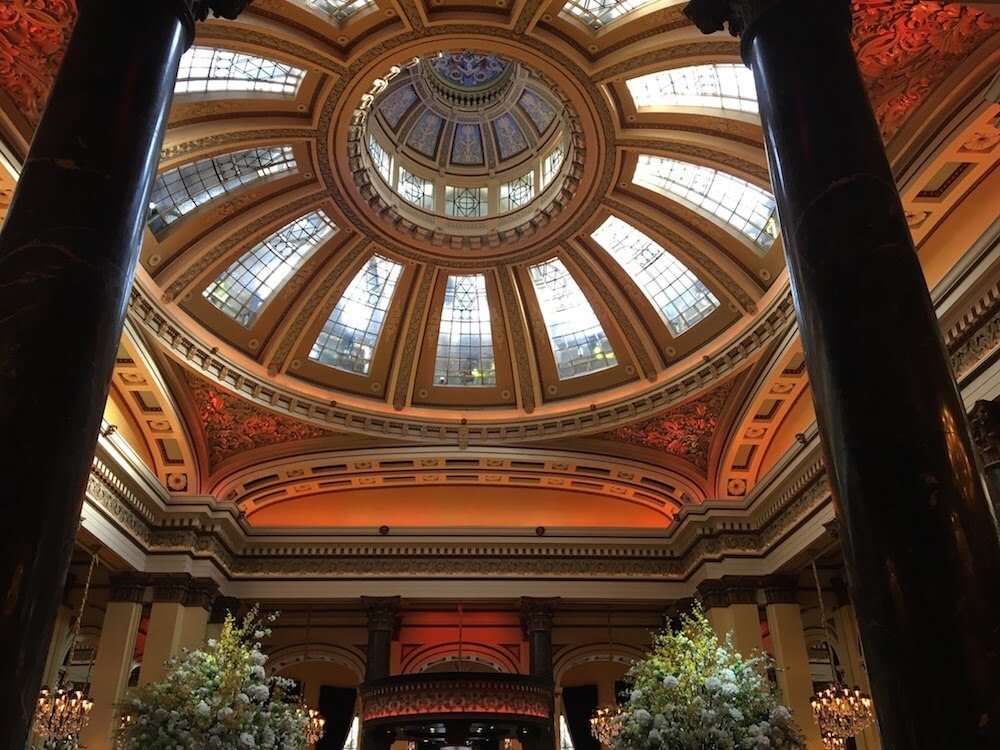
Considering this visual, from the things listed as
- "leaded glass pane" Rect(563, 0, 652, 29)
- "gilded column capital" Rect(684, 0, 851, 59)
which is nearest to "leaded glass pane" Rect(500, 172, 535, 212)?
"leaded glass pane" Rect(563, 0, 652, 29)

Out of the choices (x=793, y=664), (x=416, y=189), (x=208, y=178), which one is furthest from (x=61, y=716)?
(x=793, y=664)

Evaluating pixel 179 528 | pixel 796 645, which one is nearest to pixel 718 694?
pixel 796 645

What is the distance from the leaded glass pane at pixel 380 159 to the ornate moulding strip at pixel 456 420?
185 inches

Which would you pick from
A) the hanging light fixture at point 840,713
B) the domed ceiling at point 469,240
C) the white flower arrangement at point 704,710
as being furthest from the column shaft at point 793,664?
the white flower arrangement at point 704,710

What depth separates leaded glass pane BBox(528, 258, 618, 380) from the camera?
16.8m

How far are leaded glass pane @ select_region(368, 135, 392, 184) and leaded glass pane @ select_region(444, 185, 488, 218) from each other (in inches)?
Result: 56.7

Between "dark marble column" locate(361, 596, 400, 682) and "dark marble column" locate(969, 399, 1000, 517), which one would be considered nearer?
"dark marble column" locate(969, 399, 1000, 517)

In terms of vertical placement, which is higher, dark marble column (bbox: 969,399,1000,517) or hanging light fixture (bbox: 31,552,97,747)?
dark marble column (bbox: 969,399,1000,517)

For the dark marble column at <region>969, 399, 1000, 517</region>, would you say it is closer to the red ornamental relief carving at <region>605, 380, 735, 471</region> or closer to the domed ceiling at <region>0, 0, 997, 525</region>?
the domed ceiling at <region>0, 0, 997, 525</region>

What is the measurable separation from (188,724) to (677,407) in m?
11.1

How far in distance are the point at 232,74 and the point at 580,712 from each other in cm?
1475

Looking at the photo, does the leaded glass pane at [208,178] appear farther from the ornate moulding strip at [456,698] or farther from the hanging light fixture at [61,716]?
the ornate moulding strip at [456,698]

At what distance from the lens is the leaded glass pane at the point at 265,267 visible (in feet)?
50.6

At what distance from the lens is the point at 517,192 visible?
16.9 m
